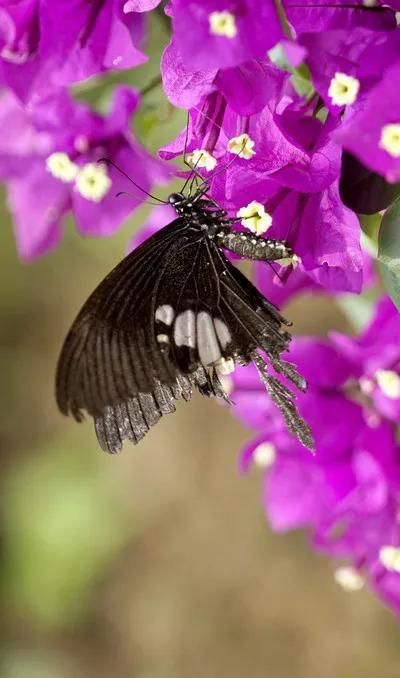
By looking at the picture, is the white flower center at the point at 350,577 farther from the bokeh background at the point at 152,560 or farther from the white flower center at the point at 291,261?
the bokeh background at the point at 152,560

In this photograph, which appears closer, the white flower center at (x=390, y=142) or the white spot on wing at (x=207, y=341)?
the white flower center at (x=390, y=142)

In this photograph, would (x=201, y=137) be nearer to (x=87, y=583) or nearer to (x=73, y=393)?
(x=73, y=393)

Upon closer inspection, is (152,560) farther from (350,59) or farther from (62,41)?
(350,59)

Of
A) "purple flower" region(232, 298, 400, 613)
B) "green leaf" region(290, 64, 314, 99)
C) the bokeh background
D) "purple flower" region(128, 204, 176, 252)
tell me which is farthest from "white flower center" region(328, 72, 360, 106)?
the bokeh background

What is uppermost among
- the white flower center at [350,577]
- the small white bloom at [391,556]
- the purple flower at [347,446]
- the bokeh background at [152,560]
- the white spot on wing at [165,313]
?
the white spot on wing at [165,313]

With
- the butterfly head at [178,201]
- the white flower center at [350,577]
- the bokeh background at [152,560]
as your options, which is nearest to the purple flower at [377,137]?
the butterfly head at [178,201]

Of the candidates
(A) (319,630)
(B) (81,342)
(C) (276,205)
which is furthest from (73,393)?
(A) (319,630)
